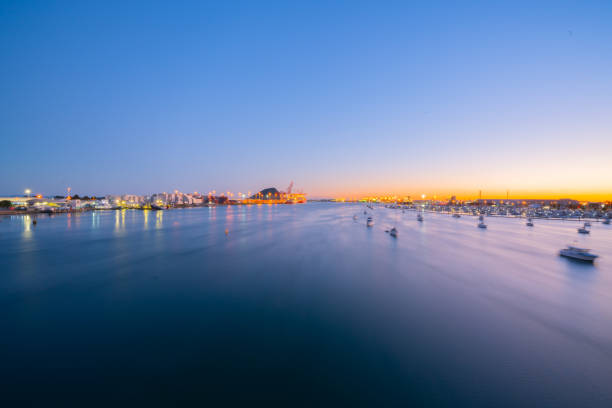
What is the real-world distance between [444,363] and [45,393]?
1106 centimetres

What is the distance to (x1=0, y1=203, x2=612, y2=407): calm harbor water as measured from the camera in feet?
20.9

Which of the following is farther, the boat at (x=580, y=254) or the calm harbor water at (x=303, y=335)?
the boat at (x=580, y=254)

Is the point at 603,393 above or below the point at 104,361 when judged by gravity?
below

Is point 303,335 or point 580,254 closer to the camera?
point 303,335

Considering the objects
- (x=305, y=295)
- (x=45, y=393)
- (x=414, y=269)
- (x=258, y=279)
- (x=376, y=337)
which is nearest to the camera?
(x=45, y=393)

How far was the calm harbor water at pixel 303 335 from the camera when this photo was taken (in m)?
6.37

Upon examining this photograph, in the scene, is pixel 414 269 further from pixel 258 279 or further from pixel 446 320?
pixel 258 279

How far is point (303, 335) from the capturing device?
9.02 meters

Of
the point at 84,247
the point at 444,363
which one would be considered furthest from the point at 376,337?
the point at 84,247

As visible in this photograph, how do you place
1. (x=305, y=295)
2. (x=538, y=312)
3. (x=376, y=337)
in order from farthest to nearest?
(x=305, y=295), (x=538, y=312), (x=376, y=337)

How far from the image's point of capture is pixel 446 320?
1042cm

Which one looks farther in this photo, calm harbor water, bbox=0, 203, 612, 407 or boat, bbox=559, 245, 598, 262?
boat, bbox=559, 245, 598, 262

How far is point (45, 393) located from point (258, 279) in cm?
1023

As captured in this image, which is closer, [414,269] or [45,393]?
[45,393]
